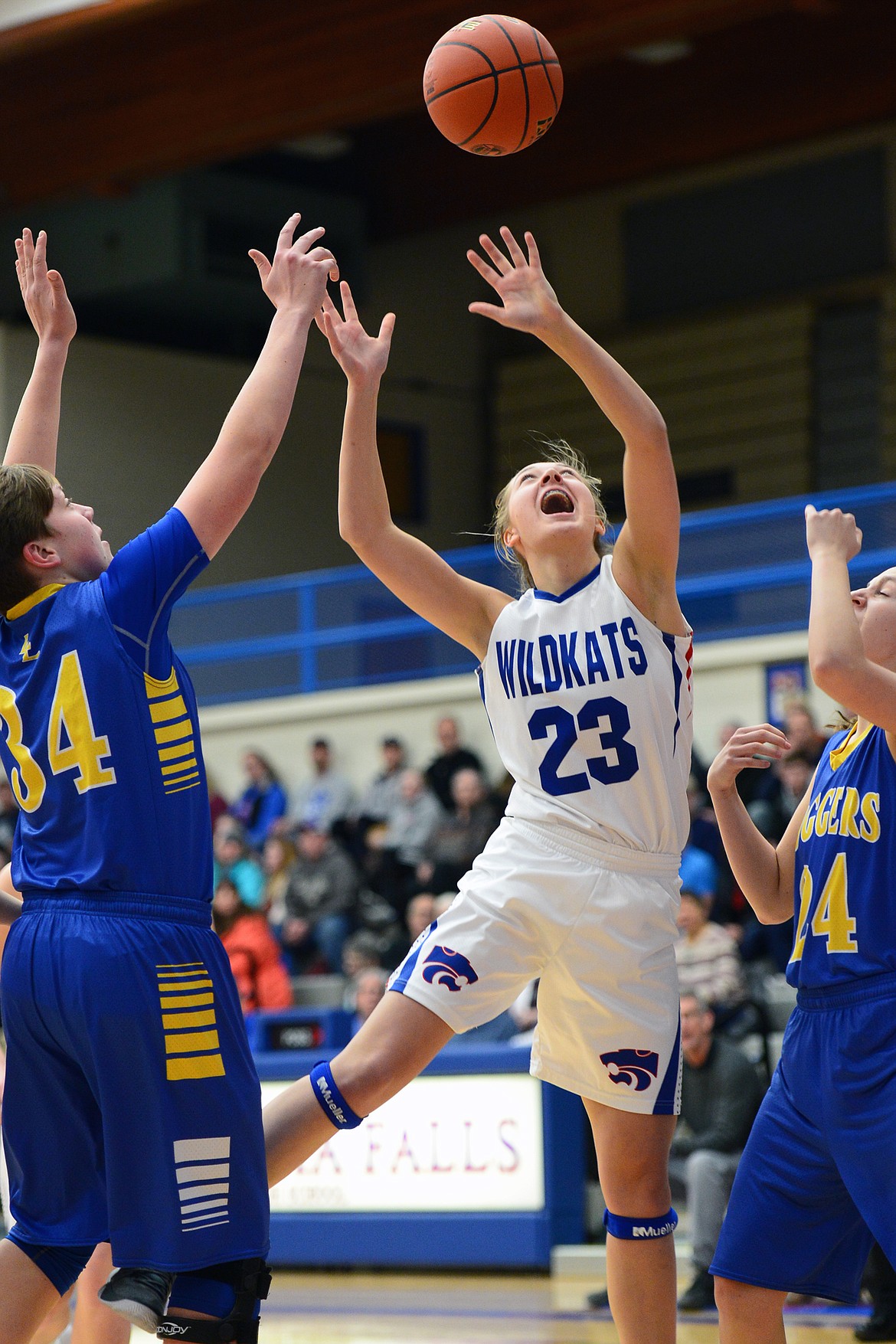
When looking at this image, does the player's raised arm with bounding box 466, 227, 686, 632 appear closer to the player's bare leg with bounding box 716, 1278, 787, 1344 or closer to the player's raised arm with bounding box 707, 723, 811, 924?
the player's raised arm with bounding box 707, 723, 811, 924

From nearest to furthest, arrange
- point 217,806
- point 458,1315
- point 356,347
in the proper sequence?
1. point 356,347
2. point 458,1315
3. point 217,806

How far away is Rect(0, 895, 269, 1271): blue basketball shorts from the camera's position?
356 centimetres

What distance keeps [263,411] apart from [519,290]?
94 cm

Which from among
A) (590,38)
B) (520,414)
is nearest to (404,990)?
(590,38)

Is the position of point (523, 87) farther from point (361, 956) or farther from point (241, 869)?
point (241, 869)

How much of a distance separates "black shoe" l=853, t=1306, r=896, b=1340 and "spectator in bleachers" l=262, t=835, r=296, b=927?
27.5ft

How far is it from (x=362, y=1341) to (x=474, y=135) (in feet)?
15.6

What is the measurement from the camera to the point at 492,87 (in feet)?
17.9

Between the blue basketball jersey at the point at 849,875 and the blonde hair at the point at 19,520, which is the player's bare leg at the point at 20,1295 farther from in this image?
the blue basketball jersey at the point at 849,875

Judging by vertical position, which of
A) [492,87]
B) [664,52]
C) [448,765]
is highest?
[664,52]

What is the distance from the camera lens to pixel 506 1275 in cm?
945

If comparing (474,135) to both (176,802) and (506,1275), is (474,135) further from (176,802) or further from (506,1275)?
(506,1275)

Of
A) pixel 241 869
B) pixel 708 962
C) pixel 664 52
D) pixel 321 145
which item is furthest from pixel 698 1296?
pixel 321 145

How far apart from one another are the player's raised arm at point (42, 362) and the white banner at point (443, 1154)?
5941mm
